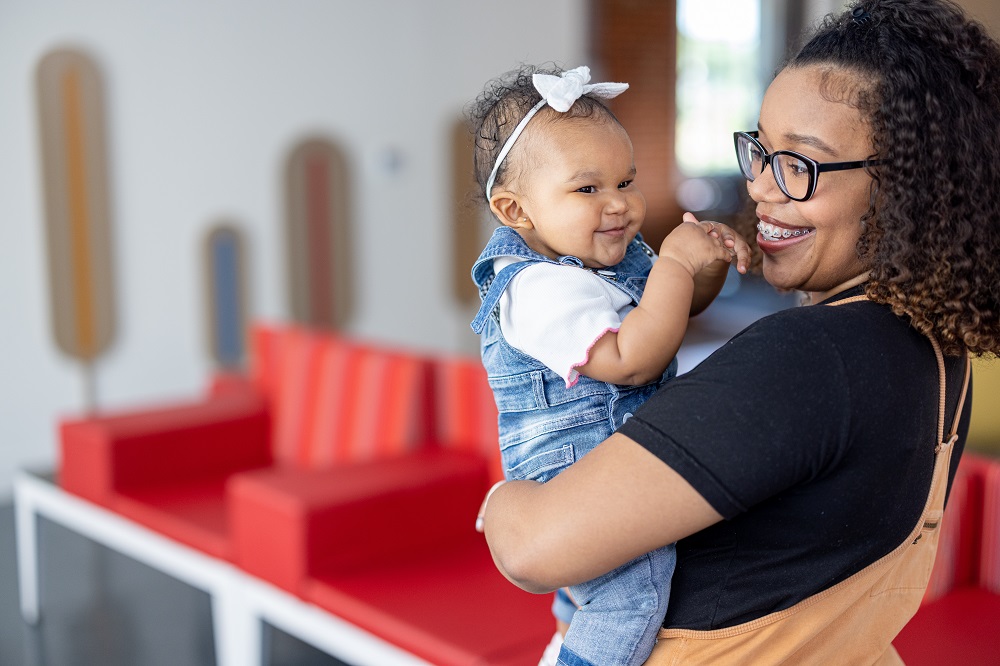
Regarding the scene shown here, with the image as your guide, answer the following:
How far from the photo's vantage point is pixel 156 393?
18.3 feet

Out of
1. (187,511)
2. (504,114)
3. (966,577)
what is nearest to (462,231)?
(187,511)

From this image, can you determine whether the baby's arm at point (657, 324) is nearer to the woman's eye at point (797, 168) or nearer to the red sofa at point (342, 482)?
the woman's eye at point (797, 168)

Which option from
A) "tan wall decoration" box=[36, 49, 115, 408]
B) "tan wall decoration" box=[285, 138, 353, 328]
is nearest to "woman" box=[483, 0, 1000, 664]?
"tan wall decoration" box=[36, 49, 115, 408]

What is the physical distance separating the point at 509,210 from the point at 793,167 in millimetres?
378

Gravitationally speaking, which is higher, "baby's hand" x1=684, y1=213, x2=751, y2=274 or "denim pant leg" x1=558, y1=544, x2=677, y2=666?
"baby's hand" x1=684, y1=213, x2=751, y2=274

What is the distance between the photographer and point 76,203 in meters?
5.20

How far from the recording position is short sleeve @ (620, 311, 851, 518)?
963 millimetres

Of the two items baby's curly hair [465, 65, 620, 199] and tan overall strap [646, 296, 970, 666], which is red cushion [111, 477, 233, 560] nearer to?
baby's curly hair [465, 65, 620, 199]

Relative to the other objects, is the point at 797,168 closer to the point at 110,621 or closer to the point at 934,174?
the point at 934,174

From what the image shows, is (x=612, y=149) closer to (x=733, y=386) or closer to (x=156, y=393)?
(x=733, y=386)

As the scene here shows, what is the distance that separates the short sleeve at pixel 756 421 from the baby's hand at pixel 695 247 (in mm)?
168

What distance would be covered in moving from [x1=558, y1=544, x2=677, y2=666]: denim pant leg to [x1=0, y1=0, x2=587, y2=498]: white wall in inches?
173

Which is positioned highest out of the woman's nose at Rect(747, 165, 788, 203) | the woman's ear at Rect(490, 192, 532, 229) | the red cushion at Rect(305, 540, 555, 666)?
the woman's nose at Rect(747, 165, 788, 203)

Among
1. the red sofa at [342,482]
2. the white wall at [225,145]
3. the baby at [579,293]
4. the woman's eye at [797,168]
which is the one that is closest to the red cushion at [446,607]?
the red sofa at [342,482]
